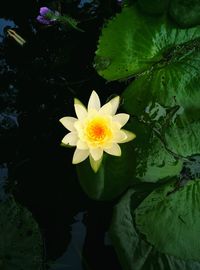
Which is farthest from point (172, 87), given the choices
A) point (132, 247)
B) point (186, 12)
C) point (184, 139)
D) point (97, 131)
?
point (132, 247)

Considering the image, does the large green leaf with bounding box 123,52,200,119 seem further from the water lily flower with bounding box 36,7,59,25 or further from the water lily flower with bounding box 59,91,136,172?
the water lily flower with bounding box 36,7,59,25

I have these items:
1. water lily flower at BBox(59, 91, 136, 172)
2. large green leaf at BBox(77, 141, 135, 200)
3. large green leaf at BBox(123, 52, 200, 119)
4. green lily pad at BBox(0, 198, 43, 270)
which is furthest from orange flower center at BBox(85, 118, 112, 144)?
green lily pad at BBox(0, 198, 43, 270)

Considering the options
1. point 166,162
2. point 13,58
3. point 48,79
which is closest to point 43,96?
point 48,79

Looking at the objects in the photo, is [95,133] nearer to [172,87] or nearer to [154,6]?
[172,87]

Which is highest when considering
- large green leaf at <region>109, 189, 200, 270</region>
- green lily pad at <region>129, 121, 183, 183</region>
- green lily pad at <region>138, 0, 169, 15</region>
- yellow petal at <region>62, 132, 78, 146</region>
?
green lily pad at <region>138, 0, 169, 15</region>

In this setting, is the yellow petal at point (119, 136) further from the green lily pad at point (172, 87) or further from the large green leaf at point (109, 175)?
the green lily pad at point (172, 87)

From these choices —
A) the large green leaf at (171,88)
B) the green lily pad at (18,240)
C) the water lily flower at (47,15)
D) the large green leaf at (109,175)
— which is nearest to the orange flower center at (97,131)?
the large green leaf at (109,175)
